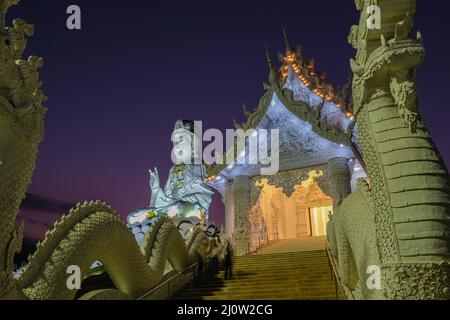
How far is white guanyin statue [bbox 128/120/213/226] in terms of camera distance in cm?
1466

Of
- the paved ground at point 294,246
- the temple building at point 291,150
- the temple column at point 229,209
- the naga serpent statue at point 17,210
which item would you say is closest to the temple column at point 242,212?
the temple building at point 291,150

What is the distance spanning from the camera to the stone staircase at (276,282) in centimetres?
756

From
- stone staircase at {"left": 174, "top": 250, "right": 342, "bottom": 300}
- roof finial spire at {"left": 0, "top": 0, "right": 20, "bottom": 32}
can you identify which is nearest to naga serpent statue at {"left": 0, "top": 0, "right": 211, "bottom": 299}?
roof finial spire at {"left": 0, "top": 0, "right": 20, "bottom": 32}

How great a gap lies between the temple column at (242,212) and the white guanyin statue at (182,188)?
1588mm

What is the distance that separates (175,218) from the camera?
13891mm

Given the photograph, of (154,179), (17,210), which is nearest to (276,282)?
(17,210)

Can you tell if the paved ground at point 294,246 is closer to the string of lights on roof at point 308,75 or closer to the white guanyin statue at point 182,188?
the white guanyin statue at point 182,188

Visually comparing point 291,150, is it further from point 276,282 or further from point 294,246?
point 276,282

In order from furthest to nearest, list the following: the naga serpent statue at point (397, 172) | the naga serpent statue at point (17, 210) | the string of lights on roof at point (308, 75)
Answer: the string of lights on roof at point (308, 75), the naga serpent statue at point (17, 210), the naga serpent statue at point (397, 172)

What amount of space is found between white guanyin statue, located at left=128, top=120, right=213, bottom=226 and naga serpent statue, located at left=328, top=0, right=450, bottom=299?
36.1 ft

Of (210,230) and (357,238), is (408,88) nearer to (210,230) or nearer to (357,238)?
(357,238)

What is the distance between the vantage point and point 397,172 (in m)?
3.25

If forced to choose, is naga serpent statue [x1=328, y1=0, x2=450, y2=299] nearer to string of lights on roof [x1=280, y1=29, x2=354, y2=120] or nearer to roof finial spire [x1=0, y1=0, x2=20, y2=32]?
roof finial spire [x1=0, y1=0, x2=20, y2=32]
